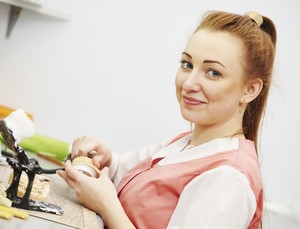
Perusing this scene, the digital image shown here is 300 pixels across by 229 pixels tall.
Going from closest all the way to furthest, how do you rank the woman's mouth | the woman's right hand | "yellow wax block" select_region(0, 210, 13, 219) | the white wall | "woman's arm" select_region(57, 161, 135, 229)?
"yellow wax block" select_region(0, 210, 13, 219)
"woman's arm" select_region(57, 161, 135, 229)
the woman's mouth
the woman's right hand
the white wall

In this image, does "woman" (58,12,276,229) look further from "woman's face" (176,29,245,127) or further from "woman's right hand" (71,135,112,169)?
"woman's right hand" (71,135,112,169)

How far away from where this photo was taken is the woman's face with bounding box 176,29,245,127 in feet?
3.35

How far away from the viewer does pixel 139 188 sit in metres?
1.01

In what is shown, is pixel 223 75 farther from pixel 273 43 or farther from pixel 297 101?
pixel 297 101

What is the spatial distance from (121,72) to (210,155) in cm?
101

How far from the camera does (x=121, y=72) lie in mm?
1955

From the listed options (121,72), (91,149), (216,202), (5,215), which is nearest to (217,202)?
(216,202)

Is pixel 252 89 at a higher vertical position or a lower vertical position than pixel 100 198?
higher

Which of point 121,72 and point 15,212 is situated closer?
point 15,212

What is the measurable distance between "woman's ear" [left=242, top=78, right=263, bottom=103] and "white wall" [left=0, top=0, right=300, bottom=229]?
788 mm

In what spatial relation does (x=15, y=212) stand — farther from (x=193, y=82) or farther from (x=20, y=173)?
(x=193, y=82)

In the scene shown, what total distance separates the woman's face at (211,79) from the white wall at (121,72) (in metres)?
0.84

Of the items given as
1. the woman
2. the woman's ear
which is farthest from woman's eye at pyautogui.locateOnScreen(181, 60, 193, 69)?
the woman's ear

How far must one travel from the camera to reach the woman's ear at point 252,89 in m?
1.08
